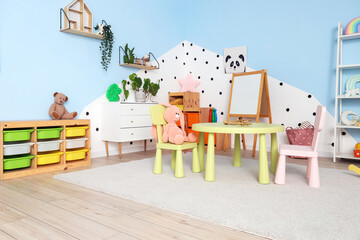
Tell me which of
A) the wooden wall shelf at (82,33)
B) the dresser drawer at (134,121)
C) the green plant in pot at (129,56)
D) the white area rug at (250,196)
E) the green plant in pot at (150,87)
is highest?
the wooden wall shelf at (82,33)

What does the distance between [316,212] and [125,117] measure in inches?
101

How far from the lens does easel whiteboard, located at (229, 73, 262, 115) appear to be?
3.93 metres

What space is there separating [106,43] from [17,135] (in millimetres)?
1667

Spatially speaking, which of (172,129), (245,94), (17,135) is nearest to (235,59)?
(245,94)

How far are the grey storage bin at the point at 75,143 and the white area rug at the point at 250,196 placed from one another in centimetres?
43

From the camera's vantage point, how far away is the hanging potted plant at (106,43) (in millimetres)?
3721

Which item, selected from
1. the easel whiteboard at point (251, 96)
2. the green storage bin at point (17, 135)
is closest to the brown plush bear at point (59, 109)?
the green storage bin at point (17, 135)

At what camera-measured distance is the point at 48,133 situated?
9.86 feet

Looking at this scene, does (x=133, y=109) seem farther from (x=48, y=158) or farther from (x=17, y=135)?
(x=17, y=135)

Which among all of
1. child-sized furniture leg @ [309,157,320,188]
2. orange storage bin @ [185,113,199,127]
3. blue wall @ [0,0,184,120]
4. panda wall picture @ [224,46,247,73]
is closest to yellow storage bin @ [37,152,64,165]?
blue wall @ [0,0,184,120]

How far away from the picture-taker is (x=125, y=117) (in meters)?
3.73

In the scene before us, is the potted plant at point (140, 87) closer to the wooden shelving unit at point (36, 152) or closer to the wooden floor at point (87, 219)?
the wooden shelving unit at point (36, 152)

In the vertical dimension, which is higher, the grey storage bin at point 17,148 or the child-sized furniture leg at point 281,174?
the grey storage bin at point 17,148

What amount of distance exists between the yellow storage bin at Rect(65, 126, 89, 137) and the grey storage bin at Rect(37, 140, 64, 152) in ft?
0.45
